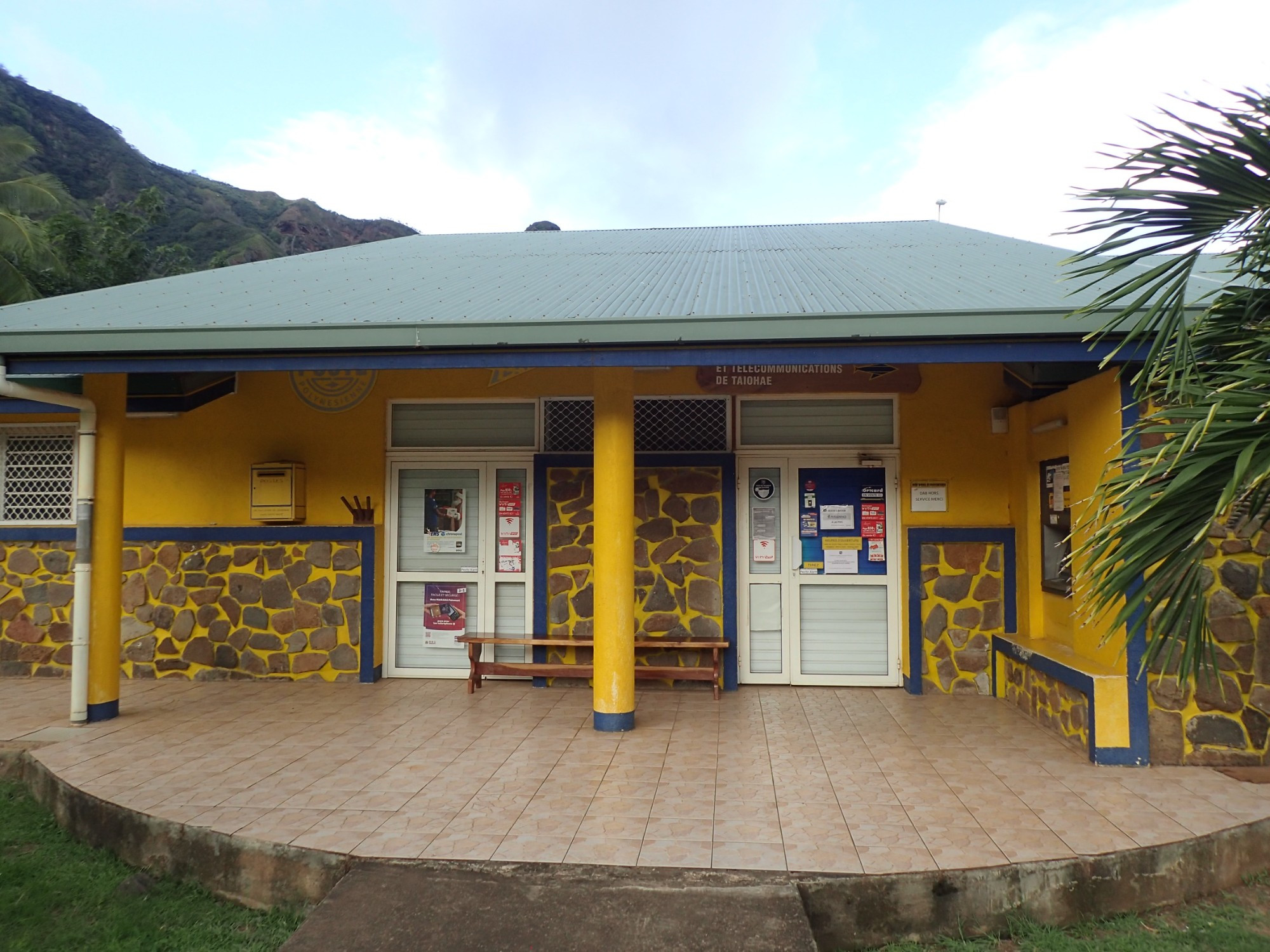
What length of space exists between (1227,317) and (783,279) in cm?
337

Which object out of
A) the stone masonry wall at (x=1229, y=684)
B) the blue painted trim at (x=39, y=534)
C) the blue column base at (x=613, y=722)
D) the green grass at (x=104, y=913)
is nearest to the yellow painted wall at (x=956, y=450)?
the stone masonry wall at (x=1229, y=684)

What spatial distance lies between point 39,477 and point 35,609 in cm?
118

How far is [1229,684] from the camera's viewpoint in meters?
4.86

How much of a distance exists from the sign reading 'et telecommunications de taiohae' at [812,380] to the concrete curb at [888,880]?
384 cm

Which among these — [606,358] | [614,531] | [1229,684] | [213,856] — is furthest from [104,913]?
[1229,684]

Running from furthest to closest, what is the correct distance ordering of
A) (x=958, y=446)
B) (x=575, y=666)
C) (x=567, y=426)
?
(x=567, y=426)
(x=958, y=446)
(x=575, y=666)

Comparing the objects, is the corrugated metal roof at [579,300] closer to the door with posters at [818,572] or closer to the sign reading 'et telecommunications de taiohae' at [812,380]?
the sign reading 'et telecommunications de taiohae' at [812,380]

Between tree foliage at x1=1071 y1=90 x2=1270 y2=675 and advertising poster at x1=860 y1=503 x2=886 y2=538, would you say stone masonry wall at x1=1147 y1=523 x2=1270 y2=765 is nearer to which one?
tree foliage at x1=1071 y1=90 x2=1270 y2=675

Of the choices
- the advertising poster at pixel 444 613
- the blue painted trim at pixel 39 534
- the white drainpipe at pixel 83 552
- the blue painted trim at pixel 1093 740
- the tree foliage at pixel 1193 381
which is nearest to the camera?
the tree foliage at pixel 1193 381

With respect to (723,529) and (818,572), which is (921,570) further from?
(723,529)

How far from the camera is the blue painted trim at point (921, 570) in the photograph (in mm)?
6633

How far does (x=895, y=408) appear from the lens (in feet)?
22.7

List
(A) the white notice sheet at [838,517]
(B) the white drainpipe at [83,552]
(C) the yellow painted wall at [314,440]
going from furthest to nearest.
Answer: (A) the white notice sheet at [838,517] < (C) the yellow painted wall at [314,440] < (B) the white drainpipe at [83,552]

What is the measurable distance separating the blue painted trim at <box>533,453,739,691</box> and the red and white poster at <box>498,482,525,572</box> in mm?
189
